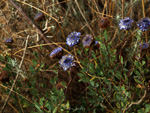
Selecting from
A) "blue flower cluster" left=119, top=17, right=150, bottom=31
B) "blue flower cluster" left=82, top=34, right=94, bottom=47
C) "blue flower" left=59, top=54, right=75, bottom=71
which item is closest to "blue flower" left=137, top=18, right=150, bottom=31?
"blue flower cluster" left=119, top=17, right=150, bottom=31

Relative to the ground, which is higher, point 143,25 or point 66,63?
point 143,25

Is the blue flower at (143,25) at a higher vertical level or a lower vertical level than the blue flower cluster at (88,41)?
higher

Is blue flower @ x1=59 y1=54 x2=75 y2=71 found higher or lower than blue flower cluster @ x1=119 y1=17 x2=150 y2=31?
lower

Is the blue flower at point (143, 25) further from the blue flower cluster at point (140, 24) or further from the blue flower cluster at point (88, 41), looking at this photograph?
the blue flower cluster at point (88, 41)

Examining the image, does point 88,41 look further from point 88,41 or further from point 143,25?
point 143,25

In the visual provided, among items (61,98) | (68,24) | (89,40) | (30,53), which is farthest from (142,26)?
(30,53)

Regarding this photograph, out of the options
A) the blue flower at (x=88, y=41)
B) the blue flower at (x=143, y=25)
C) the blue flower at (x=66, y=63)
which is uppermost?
the blue flower at (x=143, y=25)

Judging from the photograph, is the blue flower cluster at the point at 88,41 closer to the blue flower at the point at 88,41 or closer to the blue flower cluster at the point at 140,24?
the blue flower at the point at 88,41

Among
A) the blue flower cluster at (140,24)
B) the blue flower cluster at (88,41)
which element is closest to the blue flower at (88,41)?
the blue flower cluster at (88,41)

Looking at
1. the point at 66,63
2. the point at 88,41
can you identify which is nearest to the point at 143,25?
the point at 88,41

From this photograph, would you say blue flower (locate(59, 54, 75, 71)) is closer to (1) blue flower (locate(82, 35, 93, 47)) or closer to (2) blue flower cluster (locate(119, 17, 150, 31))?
(1) blue flower (locate(82, 35, 93, 47))

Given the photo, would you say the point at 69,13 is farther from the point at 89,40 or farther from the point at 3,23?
the point at 89,40
